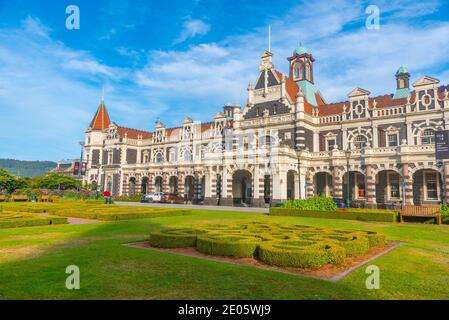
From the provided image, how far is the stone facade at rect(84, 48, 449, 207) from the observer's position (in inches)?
1598

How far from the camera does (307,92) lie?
186 ft

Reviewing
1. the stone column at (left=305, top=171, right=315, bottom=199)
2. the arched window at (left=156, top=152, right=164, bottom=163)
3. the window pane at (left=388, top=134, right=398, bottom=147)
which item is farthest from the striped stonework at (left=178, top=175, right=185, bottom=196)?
the window pane at (left=388, top=134, right=398, bottom=147)

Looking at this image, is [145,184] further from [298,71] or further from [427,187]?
[427,187]

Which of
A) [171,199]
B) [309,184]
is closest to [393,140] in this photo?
[309,184]

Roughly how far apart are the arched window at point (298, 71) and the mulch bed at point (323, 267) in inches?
1903

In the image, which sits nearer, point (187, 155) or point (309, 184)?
point (309, 184)

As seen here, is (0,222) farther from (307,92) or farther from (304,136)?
(307,92)

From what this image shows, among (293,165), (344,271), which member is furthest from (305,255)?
(293,165)

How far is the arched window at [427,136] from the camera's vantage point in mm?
41219

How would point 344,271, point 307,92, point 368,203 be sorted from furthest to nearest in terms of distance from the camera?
point 307,92
point 368,203
point 344,271

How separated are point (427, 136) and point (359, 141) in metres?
8.38

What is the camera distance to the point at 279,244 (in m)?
11.2

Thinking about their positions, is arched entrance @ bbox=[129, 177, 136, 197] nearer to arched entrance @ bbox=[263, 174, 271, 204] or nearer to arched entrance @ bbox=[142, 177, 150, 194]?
arched entrance @ bbox=[142, 177, 150, 194]
